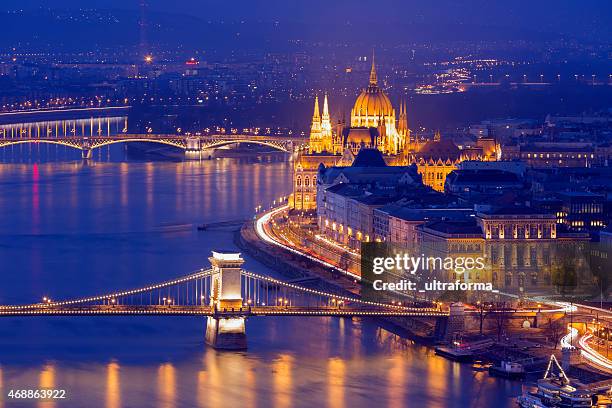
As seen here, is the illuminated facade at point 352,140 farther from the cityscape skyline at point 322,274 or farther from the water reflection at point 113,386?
the water reflection at point 113,386

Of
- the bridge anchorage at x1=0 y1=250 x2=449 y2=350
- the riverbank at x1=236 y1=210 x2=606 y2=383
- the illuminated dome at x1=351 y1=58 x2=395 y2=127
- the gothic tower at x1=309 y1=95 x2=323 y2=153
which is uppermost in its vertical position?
the illuminated dome at x1=351 y1=58 x2=395 y2=127

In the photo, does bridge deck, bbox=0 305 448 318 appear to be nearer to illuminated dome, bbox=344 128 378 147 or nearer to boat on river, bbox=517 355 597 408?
boat on river, bbox=517 355 597 408

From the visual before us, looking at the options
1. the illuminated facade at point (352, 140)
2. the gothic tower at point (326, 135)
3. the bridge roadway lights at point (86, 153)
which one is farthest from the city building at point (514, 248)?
the bridge roadway lights at point (86, 153)

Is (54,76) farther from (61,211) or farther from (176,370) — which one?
(176,370)

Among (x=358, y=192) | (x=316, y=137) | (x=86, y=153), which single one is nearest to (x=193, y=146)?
(x=86, y=153)

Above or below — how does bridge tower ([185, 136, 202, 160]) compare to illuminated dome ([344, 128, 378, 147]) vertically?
below

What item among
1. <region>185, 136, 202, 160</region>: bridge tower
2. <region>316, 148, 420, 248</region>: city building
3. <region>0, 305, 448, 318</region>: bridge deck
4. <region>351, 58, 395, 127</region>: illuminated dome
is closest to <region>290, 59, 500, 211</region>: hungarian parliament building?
<region>351, 58, 395, 127</region>: illuminated dome

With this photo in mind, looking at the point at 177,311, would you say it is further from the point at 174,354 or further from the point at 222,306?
the point at 174,354

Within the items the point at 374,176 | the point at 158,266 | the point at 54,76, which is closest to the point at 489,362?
the point at 158,266
